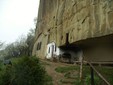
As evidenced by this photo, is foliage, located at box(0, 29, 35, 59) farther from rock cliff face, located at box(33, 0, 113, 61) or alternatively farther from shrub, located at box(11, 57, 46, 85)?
shrub, located at box(11, 57, 46, 85)

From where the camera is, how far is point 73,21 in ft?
89.2

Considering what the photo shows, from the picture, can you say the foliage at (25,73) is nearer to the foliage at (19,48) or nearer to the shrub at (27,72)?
the shrub at (27,72)

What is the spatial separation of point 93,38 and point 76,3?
531 centimetres

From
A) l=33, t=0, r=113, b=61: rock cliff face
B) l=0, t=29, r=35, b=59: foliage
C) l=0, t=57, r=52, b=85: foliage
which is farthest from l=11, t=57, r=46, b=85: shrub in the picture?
l=0, t=29, r=35, b=59: foliage

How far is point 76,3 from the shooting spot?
27094mm

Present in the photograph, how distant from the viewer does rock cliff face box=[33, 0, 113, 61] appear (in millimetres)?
22297

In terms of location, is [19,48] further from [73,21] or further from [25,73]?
[25,73]

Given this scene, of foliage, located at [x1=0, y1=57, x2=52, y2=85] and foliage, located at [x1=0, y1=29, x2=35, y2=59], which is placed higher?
foliage, located at [x1=0, y1=29, x2=35, y2=59]

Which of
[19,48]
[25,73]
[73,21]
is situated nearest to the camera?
[25,73]

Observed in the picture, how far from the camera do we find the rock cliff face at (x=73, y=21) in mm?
22297

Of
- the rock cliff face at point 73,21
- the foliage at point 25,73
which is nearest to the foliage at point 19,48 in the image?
the rock cliff face at point 73,21

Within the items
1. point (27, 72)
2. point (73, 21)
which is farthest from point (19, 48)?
point (27, 72)

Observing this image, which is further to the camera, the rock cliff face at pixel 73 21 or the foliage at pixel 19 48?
the foliage at pixel 19 48

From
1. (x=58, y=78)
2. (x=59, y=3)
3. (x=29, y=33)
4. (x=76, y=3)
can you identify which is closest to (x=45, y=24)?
(x=59, y=3)
